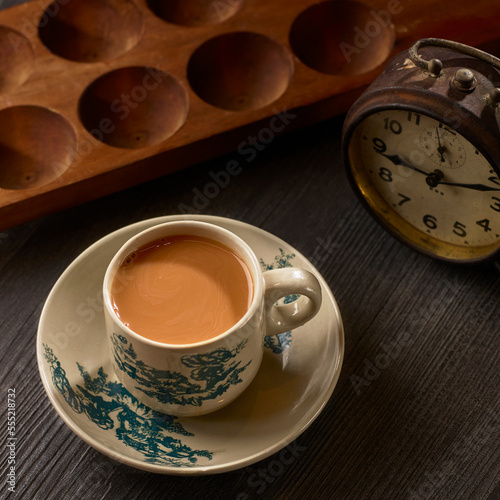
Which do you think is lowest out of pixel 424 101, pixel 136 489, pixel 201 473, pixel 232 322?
pixel 136 489

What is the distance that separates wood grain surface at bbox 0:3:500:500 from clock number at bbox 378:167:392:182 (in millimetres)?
100

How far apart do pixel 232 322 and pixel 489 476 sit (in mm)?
418

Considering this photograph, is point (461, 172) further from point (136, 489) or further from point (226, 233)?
point (136, 489)

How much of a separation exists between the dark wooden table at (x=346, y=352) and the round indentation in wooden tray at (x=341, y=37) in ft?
0.42

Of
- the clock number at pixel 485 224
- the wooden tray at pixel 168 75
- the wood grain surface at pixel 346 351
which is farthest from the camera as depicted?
the wooden tray at pixel 168 75

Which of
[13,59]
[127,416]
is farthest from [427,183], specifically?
[13,59]

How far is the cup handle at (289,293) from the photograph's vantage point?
0.79m

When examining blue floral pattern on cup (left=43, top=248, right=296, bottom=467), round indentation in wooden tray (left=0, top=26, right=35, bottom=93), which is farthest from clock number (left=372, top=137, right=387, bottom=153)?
round indentation in wooden tray (left=0, top=26, right=35, bottom=93)

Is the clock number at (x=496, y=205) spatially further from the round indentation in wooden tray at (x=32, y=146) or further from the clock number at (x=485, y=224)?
the round indentation in wooden tray at (x=32, y=146)

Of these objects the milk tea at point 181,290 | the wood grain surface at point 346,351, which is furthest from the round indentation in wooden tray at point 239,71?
the milk tea at point 181,290

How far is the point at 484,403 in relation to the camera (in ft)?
3.12

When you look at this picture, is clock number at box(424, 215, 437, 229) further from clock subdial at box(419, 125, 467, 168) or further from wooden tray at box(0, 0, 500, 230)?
wooden tray at box(0, 0, 500, 230)

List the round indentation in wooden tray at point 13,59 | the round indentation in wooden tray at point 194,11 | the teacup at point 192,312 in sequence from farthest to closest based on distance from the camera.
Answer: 1. the round indentation in wooden tray at point 194,11
2. the round indentation in wooden tray at point 13,59
3. the teacup at point 192,312

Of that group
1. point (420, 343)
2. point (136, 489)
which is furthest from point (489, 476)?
point (136, 489)
